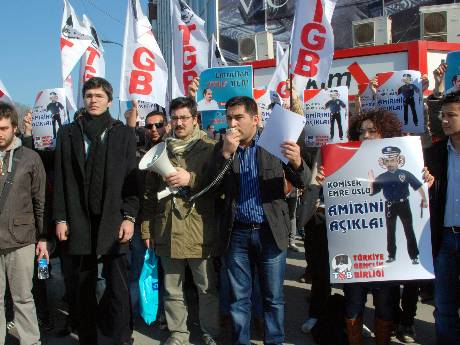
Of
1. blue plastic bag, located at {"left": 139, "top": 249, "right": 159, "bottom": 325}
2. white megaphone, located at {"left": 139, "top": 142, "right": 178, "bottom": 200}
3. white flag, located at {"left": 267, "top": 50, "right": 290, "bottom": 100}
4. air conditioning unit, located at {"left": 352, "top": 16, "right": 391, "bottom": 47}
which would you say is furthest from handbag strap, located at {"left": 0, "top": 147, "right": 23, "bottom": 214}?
air conditioning unit, located at {"left": 352, "top": 16, "right": 391, "bottom": 47}

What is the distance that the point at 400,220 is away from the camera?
11.1 ft

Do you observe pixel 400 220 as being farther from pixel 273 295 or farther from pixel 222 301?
pixel 222 301

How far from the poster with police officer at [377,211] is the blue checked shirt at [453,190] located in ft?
0.45

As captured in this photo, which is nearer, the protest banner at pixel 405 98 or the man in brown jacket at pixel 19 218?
the man in brown jacket at pixel 19 218

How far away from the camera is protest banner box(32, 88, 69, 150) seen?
600cm

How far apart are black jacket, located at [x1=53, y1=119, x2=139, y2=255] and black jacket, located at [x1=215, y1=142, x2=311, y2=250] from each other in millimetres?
739

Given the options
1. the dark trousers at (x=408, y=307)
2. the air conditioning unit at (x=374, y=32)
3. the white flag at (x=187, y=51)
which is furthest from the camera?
the air conditioning unit at (x=374, y=32)

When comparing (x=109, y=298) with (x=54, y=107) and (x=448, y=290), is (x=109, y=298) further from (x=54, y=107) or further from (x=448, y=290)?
(x=54, y=107)

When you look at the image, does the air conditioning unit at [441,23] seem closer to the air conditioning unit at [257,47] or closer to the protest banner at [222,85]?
the air conditioning unit at [257,47]

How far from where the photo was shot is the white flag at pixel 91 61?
6.53 metres

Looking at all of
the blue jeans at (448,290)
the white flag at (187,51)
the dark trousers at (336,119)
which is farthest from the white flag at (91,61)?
the blue jeans at (448,290)

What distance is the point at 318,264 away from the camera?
4500 millimetres

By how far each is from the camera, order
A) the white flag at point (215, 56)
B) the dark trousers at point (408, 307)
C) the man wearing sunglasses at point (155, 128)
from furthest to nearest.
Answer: the white flag at point (215, 56) → the man wearing sunglasses at point (155, 128) → the dark trousers at point (408, 307)

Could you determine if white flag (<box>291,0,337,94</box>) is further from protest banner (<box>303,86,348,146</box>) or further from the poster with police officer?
the poster with police officer
